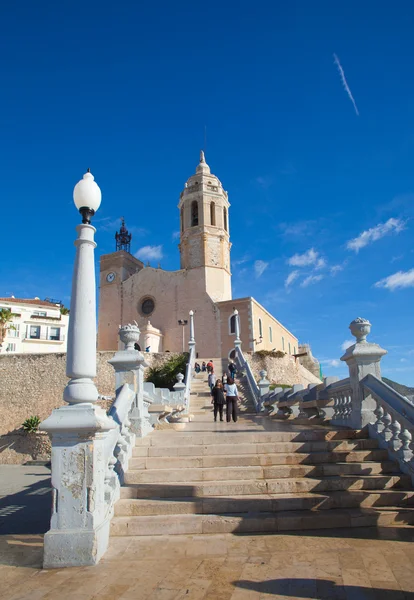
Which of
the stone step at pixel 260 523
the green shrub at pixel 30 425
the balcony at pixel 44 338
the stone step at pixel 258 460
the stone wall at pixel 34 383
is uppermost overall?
the balcony at pixel 44 338

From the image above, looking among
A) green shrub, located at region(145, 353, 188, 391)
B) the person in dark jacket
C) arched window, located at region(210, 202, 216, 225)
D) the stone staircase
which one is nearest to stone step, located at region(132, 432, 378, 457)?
the stone staircase

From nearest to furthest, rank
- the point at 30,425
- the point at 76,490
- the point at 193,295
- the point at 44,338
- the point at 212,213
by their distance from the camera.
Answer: the point at 76,490 → the point at 30,425 → the point at 193,295 → the point at 212,213 → the point at 44,338

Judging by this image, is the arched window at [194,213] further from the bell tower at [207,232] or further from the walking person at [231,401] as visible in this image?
the walking person at [231,401]

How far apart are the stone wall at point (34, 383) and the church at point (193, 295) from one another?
17.4ft

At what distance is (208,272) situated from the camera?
3897 cm

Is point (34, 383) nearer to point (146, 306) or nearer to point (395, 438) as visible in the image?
point (146, 306)

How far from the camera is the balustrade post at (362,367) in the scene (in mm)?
6836

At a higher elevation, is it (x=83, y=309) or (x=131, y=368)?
(x=83, y=309)

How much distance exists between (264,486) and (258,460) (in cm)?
72

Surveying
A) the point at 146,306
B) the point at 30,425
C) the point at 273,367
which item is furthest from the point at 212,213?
the point at 30,425

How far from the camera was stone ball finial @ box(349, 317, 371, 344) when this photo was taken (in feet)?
22.9

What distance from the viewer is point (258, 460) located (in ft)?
19.6

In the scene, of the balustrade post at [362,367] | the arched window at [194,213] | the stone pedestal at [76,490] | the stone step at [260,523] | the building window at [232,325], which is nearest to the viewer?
the stone pedestal at [76,490]

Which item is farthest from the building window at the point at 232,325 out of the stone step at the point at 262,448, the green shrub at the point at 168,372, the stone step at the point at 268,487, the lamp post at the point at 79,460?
the lamp post at the point at 79,460
